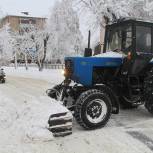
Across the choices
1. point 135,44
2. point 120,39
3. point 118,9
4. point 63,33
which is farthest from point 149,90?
point 63,33

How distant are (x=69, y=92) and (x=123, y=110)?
234cm

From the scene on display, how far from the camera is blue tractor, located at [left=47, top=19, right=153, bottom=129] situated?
30.7ft

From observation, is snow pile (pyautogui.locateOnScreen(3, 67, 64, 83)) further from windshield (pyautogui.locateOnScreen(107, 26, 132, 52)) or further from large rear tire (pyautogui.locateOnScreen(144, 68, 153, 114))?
large rear tire (pyautogui.locateOnScreen(144, 68, 153, 114))

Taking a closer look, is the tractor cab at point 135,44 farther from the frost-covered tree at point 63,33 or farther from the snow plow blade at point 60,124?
the frost-covered tree at point 63,33

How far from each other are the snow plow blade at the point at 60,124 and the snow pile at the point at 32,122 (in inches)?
4.2

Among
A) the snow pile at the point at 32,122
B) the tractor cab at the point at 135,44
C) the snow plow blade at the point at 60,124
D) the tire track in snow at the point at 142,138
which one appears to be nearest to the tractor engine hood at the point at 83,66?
the tractor cab at the point at 135,44

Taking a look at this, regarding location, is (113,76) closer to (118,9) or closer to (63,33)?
(118,9)

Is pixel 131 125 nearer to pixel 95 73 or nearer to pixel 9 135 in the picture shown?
pixel 95 73

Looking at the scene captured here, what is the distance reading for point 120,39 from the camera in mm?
10750

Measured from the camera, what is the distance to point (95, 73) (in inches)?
405

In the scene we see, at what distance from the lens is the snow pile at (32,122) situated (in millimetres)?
8141

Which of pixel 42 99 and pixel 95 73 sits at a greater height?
pixel 95 73

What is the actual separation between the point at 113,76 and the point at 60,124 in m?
2.74

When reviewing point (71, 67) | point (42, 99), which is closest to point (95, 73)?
point (71, 67)
